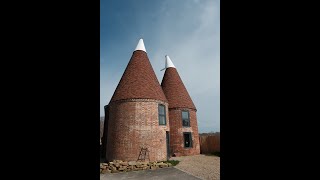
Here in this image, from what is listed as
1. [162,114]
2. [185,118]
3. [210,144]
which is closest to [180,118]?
[185,118]

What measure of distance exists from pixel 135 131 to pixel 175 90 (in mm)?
6275

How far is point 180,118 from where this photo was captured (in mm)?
19047

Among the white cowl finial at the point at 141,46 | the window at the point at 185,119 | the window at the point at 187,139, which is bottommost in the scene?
the window at the point at 187,139

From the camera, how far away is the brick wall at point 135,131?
15062 millimetres

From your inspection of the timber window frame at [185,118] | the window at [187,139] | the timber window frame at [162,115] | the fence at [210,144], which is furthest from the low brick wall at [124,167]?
the fence at [210,144]

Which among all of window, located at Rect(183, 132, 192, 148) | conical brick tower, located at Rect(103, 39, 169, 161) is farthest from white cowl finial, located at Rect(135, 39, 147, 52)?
window, located at Rect(183, 132, 192, 148)

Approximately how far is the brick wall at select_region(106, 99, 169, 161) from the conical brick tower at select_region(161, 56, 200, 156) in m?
2.59

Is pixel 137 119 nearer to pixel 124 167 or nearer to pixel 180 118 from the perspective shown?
pixel 124 167

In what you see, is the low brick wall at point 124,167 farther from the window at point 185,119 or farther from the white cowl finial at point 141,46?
the white cowl finial at point 141,46

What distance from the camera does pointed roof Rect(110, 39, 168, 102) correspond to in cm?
1616
